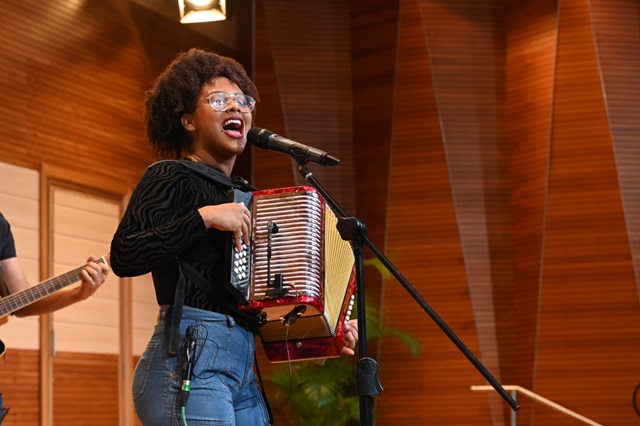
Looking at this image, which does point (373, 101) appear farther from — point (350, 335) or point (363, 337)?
point (363, 337)

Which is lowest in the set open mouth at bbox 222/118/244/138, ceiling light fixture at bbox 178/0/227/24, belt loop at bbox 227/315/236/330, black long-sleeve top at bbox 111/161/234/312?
belt loop at bbox 227/315/236/330

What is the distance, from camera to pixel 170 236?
214cm

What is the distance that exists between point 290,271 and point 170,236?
0.28 meters

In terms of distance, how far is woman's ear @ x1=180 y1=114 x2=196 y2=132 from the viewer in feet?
8.21

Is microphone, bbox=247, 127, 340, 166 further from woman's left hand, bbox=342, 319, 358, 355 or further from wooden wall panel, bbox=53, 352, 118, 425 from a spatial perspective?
wooden wall panel, bbox=53, 352, 118, 425

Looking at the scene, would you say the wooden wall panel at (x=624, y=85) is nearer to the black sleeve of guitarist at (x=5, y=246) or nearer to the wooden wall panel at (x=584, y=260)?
the wooden wall panel at (x=584, y=260)

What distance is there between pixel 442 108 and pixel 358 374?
5398 mm

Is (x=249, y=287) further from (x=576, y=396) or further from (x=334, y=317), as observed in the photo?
(x=576, y=396)

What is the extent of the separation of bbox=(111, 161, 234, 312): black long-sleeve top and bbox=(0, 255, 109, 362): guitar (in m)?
1.51

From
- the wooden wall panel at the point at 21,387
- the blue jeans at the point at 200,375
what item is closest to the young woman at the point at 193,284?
the blue jeans at the point at 200,375

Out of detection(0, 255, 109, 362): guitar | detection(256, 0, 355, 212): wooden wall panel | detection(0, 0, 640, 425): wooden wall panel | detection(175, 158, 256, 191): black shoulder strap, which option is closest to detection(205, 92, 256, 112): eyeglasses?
detection(175, 158, 256, 191): black shoulder strap

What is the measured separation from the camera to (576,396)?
6.79 meters

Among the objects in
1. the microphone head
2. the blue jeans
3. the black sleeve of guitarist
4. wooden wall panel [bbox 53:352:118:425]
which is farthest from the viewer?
wooden wall panel [bbox 53:352:118:425]

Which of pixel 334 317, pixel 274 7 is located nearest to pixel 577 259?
pixel 274 7
